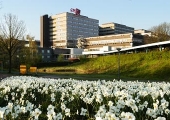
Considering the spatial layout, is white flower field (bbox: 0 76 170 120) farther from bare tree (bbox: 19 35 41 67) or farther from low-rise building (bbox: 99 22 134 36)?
low-rise building (bbox: 99 22 134 36)

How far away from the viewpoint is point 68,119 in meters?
7.00

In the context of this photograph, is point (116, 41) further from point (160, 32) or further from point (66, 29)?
point (160, 32)

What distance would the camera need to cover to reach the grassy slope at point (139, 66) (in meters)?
33.0

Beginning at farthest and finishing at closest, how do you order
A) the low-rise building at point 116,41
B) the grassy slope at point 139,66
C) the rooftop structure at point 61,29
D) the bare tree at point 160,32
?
the rooftop structure at point 61,29 < the low-rise building at point 116,41 < the bare tree at point 160,32 < the grassy slope at point 139,66

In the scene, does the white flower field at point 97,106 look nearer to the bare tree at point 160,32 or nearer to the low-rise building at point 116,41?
the bare tree at point 160,32

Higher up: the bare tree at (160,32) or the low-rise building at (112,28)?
the low-rise building at (112,28)

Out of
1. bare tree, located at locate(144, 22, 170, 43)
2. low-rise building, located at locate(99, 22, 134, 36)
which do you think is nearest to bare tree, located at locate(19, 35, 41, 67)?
bare tree, located at locate(144, 22, 170, 43)

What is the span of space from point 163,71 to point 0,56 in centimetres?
3220

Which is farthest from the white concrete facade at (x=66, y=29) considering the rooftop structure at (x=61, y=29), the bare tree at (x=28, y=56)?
the bare tree at (x=28, y=56)

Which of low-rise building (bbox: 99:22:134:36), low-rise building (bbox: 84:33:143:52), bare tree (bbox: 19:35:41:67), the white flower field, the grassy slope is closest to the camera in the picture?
the white flower field

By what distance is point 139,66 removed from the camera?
3838 cm

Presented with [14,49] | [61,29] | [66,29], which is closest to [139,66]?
[14,49]

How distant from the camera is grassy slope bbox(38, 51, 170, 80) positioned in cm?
3303

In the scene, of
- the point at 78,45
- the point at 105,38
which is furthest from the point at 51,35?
the point at 105,38
